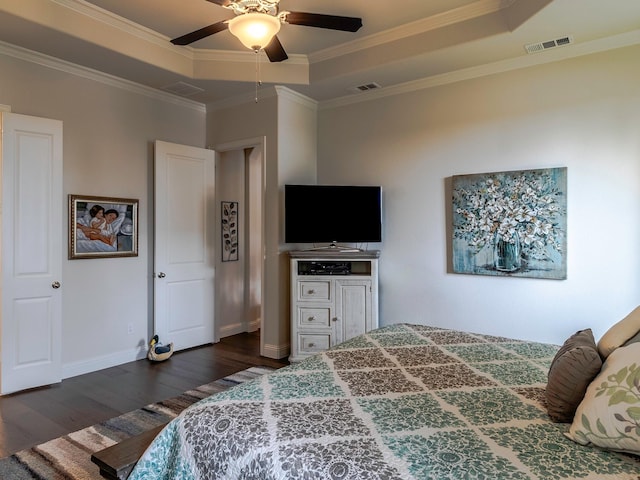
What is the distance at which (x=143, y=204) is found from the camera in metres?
4.53

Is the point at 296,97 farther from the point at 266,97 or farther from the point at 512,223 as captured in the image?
the point at 512,223

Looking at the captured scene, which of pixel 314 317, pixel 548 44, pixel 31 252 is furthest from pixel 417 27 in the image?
pixel 31 252

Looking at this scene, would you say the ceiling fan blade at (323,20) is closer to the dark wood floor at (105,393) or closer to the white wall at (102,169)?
the white wall at (102,169)

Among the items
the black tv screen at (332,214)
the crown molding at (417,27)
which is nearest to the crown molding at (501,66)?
the crown molding at (417,27)

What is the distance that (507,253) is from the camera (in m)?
3.75

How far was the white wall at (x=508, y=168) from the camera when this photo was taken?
10.8ft

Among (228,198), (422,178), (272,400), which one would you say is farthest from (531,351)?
(228,198)

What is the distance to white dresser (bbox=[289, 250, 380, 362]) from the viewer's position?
4.20 meters

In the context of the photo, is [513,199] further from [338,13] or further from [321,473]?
[321,473]

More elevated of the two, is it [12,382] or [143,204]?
[143,204]

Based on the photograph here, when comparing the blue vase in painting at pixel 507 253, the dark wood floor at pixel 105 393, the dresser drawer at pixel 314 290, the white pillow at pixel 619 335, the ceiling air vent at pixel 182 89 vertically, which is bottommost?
the dark wood floor at pixel 105 393

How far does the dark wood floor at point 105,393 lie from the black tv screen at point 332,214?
140 centimetres

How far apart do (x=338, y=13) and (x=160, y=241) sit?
2.85 metres

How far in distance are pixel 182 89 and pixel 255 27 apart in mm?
2392
